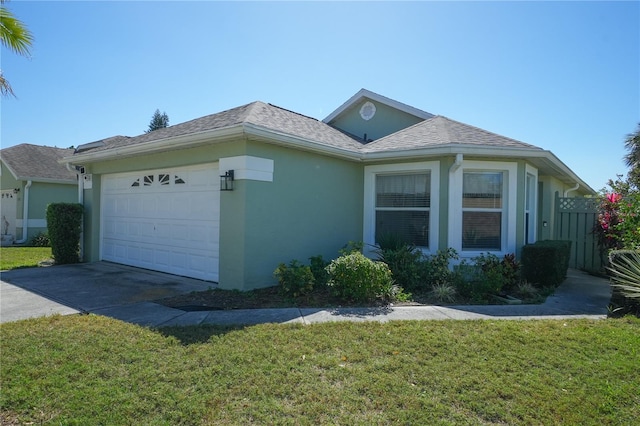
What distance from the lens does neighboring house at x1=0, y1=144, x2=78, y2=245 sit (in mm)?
17641

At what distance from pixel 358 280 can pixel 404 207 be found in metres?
3.24

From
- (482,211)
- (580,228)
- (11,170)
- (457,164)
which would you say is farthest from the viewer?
(11,170)

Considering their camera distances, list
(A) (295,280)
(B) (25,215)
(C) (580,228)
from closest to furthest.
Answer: (A) (295,280) → (C) (580,228) → (B) (25,215)

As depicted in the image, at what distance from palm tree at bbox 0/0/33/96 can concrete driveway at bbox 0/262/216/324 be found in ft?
12.4

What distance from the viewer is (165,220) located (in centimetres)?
941

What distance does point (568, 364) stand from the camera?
4.00 metres

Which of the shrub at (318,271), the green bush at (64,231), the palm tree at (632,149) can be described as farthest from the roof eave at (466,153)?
the palm tree at (632,149)

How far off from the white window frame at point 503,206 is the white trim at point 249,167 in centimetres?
401

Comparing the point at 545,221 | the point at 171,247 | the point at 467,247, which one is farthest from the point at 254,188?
the point at 545,221

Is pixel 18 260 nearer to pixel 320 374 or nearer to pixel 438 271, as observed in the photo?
pixel 320 374

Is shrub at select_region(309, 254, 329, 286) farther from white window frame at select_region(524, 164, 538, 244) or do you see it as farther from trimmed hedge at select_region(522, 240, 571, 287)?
white window frame at select_region(524, 164, 538, 244)

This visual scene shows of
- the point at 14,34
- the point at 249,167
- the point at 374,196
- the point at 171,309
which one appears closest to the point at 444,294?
the point at 374,196

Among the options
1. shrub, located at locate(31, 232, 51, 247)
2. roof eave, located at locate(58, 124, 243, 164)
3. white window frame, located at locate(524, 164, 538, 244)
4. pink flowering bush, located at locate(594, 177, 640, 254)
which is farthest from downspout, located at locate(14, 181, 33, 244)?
pink flowering bush, located at locate(594, 177, 640, 254)

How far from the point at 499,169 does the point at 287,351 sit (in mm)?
6634
